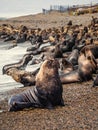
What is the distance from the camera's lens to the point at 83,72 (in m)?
11.0

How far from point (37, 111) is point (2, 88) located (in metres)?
3.91

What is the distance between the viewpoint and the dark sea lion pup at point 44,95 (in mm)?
7851

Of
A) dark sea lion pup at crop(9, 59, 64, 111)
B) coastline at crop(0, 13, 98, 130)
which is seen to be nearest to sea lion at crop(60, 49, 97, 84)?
coastline at crop(0, 13, 98, 130)

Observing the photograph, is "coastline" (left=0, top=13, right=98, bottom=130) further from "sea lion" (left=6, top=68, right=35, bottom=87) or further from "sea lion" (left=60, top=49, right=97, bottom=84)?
"sea lion" (left=6, top=68, right=35, bottom=87)

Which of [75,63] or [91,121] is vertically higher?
[91,121]

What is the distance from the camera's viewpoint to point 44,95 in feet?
26.0

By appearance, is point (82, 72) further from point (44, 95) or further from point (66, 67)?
point (44, 95)

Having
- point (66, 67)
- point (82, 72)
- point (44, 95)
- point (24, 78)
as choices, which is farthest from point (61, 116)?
point (66, 67)

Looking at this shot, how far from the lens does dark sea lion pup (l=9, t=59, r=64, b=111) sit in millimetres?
7851

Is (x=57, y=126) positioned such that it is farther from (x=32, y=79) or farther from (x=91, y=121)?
(x=32, y=79)

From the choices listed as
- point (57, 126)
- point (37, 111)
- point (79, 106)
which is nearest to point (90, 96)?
point (79, 106)

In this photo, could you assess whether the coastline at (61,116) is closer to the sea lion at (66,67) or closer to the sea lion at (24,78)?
the sea lion at (24,78)

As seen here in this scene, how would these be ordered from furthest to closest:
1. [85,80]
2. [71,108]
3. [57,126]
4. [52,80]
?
[85,80]
[52,80]
[71,108]
[57,126]

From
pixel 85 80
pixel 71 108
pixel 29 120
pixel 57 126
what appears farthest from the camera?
pixel 85 80
